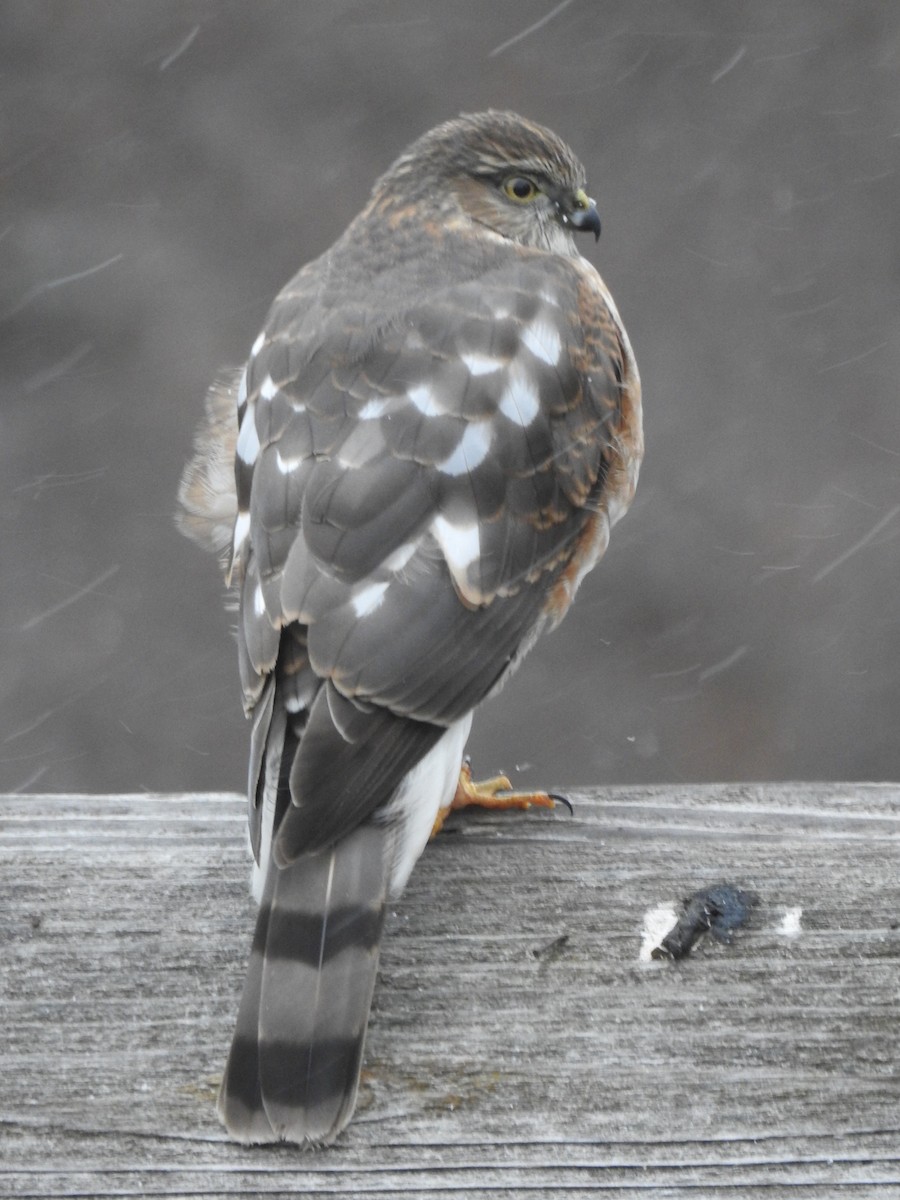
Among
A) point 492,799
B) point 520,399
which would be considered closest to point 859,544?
point 520,399

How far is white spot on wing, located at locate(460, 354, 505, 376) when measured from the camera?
8.84 ft

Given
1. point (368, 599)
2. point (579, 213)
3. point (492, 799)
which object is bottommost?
point (492, 799)

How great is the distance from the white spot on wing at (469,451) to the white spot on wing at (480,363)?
0.41 feet

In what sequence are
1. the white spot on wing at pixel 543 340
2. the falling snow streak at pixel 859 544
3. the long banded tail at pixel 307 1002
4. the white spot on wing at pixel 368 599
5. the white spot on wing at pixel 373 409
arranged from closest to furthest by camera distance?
the long banded tail at pixel 307 1002 < the white spot on wing at pixel 368 599 < the white spot on wing at pixel 373 409 < the white spot on wing at pixel 543 340 < the falling snow streak at pixel 859 544

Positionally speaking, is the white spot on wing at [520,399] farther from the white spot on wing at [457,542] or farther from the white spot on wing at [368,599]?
the white spot on wing at [368,599]

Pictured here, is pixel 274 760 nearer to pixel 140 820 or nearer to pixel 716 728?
pixel 140 820

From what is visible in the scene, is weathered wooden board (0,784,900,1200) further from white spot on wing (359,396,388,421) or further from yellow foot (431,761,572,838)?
white spot on wing (359,396,388,421)

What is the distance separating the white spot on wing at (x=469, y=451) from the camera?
99.7 inches

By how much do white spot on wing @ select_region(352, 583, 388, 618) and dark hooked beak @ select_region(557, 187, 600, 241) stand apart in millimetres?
1493

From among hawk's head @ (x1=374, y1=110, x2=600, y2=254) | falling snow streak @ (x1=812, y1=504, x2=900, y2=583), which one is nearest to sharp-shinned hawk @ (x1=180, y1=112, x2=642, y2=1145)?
hawk's head @ (x1=374, y1=110, x2=600, y2=254)

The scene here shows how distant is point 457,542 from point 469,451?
0.17 meters

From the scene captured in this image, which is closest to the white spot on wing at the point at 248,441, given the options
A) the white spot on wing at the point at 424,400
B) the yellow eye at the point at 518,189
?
the white spot on wing at the point at 424,400

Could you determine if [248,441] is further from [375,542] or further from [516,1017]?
[516,1017]

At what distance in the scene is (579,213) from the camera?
11.7ft
